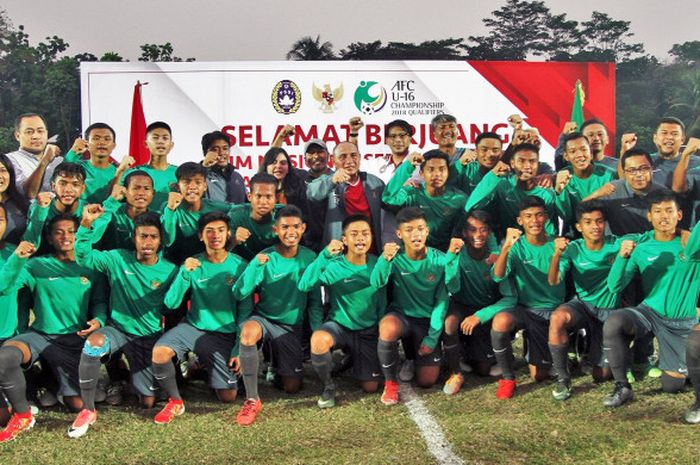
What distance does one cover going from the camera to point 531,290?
5.30 m

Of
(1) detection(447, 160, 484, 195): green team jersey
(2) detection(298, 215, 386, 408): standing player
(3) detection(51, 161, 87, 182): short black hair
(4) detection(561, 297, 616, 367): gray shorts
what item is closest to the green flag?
(1) detection(447, 160, 484, 195): green team jersey

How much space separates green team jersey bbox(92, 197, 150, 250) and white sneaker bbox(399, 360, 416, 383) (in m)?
2.02

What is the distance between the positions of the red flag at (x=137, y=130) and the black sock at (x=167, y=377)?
446 cm

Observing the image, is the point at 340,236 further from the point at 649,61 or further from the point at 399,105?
the point at 649,61

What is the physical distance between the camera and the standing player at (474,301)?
529 centimetres

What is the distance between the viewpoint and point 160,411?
4.91 meters

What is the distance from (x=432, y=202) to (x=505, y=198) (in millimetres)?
518

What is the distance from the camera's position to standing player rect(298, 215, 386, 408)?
516 cm

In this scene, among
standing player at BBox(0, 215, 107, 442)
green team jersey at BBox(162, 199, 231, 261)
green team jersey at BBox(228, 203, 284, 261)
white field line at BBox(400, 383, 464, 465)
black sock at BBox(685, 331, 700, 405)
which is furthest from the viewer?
green team jersey at BBox(228, 203, 284, 261)

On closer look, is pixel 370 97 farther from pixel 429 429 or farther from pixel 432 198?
pixel 429 429

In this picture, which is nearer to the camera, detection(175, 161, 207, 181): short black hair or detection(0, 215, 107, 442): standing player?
detection(0, 215, 107, 442): standing player

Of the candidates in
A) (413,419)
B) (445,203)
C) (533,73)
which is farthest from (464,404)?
(533,73)

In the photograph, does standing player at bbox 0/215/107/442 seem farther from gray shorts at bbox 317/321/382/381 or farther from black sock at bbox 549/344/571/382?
black sock at bbox 549/344/571/382

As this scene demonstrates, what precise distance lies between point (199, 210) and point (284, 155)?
0.87 metres
